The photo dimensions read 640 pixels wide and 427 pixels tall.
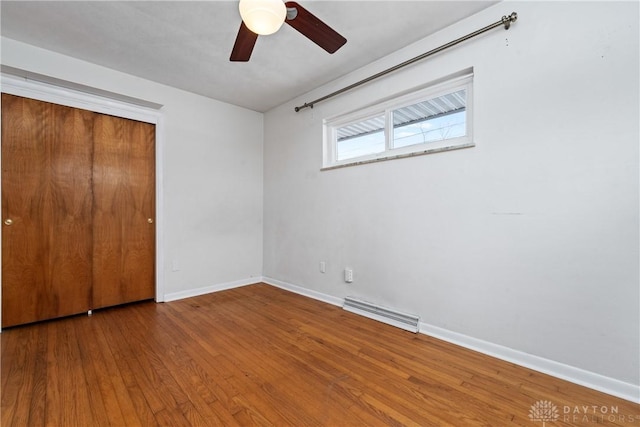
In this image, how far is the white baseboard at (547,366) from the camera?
62.0 inches

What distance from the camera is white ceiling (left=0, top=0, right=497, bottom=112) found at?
2039mm

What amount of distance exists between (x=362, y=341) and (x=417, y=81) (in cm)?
231

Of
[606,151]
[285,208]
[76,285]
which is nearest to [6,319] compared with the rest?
[76,285]

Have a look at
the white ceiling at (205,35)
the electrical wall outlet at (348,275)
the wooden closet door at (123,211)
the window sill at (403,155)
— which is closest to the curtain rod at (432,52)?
the white ceiling at (205,35)

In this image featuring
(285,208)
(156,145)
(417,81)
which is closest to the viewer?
(417,81)

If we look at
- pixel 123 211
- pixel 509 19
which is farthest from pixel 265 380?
pixel 509 19

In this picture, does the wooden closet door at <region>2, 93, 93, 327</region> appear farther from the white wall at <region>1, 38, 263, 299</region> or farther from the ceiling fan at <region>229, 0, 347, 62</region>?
the ceiling fan at <region>229, 0, 347, 62</region>

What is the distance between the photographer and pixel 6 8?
6.64 ft

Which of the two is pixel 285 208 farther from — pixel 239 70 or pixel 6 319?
pixel 6 319

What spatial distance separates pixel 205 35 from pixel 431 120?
212 centimetres

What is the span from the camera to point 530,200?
188 cm

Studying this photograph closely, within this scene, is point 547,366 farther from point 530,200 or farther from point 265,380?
point 265,380

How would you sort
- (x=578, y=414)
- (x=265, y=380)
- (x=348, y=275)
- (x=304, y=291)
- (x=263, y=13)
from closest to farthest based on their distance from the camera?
(x=263, y=13) < (x=578, y=414) < (x=265, y=380) < (x=348, y=275) < (x=304, y=291)

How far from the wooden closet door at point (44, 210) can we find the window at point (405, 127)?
2666 millimetres
